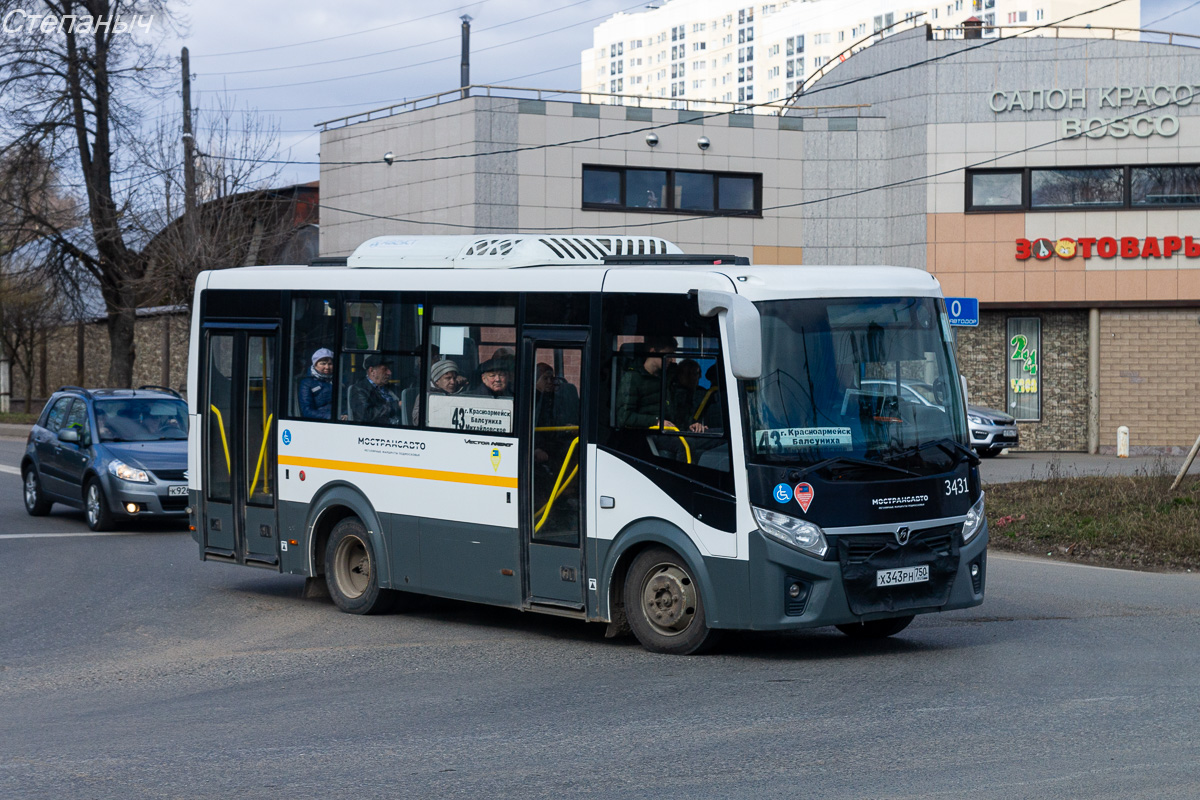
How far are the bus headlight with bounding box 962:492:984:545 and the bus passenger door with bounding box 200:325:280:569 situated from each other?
5649 mm

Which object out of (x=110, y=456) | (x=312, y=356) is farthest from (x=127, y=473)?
(x=312, y=356)

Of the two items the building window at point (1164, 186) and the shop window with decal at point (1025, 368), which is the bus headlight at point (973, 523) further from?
→ the building window at point (1164, 186)

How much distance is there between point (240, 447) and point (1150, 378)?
2599 cm

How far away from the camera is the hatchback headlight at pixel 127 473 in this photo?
17078mm

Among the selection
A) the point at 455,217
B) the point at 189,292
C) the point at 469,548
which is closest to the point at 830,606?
the point at 469,548

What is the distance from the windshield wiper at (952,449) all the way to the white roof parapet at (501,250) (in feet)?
7.94

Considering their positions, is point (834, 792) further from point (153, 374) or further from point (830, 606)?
point (153, 374)

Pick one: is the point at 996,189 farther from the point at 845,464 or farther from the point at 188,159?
the point at 845,464

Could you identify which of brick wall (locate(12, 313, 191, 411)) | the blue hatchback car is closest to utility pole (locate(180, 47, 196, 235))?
brick wall (locate(12, 313, 191, 411))

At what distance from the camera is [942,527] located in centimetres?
920

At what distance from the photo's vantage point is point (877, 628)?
A: 10000mm

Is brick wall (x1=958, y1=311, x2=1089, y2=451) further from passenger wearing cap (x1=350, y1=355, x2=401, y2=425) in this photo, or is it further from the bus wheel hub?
the bus wheel hub

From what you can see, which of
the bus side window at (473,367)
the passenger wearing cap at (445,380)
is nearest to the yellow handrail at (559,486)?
the bus side window at (473,367)

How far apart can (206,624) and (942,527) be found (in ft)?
18.0
